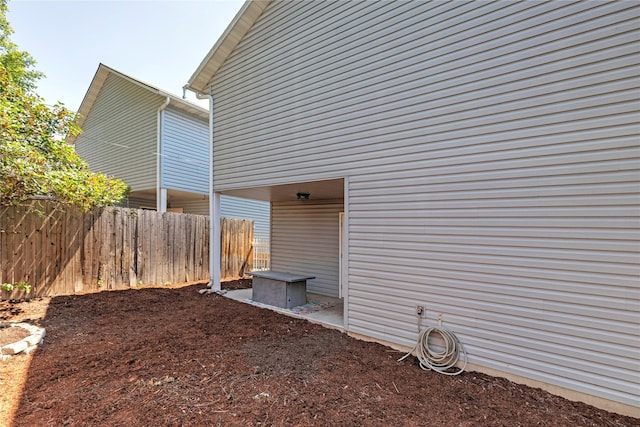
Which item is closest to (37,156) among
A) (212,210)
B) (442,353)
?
(212,210)

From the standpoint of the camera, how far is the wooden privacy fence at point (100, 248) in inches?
212

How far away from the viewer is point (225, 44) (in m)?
6.06

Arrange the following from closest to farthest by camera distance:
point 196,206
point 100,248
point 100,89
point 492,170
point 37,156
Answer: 1. point 492,170
2. point 37,156
3. point 100,248
4. point 100,89
5. point 196,206

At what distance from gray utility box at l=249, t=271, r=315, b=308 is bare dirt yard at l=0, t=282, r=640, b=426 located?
107 centimetres

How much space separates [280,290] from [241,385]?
110 inches

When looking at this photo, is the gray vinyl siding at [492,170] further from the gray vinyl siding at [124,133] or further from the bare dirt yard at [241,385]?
the gray vinyl siding at [124,133]

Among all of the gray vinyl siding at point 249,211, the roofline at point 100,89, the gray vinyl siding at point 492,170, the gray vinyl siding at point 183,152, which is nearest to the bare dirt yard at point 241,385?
the gray vinyl siding at point 492,170

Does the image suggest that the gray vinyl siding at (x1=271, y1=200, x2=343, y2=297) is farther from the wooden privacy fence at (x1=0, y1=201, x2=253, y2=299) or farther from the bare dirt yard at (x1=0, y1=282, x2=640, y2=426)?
the bare dirt yard at (x1=0, y1=282, x2=640, y2=426)

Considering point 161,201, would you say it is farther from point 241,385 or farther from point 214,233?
point 241,385

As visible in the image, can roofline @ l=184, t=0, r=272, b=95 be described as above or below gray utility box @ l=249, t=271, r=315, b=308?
above

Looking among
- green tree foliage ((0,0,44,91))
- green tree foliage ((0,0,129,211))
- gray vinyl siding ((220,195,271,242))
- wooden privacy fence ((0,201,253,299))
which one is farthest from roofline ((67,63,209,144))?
wooden privacy fence ((0,201,253,299))

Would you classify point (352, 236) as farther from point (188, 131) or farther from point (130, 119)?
point (130, 119)

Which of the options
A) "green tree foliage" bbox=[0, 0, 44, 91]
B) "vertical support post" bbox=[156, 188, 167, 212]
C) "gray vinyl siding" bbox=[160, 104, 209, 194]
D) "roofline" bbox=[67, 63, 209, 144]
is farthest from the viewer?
"green tree foliage" bbox=[0, 0, 44, 91]

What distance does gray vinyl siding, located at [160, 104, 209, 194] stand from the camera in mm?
9812
